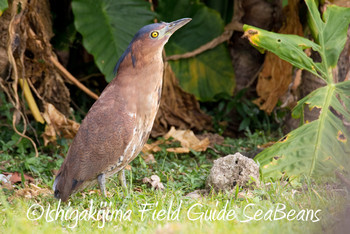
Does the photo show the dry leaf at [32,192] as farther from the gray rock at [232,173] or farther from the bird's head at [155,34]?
the bird's head at [155,34]

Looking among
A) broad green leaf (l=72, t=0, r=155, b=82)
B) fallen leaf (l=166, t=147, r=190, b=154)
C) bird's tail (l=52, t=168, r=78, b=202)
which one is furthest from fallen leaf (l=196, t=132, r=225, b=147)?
bird's tail (l=52, t=168, r=78, b=202)

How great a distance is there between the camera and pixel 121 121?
3734mm

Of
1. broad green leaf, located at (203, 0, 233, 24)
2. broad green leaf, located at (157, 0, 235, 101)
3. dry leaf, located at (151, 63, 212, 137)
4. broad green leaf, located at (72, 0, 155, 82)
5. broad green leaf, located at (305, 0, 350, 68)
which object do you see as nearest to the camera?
broad green leaf, located at (305, 0, 350, 68)

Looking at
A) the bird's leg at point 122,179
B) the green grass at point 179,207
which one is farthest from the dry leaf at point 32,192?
the bird's leg at point 122,179

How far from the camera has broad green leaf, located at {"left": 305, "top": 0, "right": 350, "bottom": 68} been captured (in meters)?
4.53

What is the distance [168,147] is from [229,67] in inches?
60.9

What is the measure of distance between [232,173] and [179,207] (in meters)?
0.71

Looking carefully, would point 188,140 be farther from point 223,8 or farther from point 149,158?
point 223,8

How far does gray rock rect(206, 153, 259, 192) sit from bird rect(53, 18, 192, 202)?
62 centimetres

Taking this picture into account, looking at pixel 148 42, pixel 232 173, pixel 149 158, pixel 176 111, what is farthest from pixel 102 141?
pixel 176 111

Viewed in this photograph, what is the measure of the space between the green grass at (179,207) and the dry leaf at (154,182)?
5cm

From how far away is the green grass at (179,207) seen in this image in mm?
3084

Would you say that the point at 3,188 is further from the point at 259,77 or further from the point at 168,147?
the point at 259,77

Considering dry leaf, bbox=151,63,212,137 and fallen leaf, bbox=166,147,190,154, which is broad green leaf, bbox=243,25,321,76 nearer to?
fallen leaf, bbox=166,147,190,154
